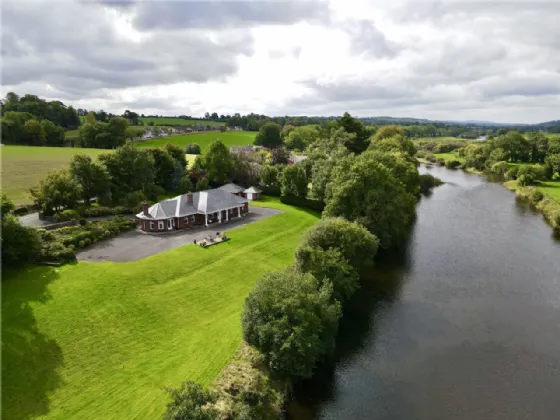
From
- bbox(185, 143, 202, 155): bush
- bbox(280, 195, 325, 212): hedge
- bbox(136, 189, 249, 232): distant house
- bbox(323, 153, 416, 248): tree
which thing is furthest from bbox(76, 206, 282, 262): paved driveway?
bbox(185, 143, 202, 155): bush

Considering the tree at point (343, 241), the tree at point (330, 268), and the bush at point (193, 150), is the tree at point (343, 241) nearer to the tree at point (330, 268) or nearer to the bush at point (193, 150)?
the tree at point (330, 268)

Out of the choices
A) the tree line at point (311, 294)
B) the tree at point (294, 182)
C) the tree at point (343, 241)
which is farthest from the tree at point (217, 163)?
the tree at point (343, 241)

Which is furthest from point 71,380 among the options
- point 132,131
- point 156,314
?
point 132,131

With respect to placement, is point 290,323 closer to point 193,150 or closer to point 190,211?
point 190,211

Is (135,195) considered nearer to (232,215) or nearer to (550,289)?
(232,215)

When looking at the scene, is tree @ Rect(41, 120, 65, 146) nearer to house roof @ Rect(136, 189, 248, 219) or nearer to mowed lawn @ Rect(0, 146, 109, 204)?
mowed lawn @ Rect(0, 146, 109, 204)

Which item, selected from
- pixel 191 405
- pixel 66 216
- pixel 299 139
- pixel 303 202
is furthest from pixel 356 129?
pixel 191 405
